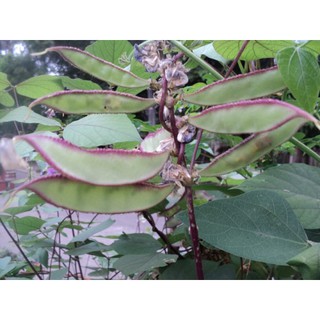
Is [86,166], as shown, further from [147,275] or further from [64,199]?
[147,275]

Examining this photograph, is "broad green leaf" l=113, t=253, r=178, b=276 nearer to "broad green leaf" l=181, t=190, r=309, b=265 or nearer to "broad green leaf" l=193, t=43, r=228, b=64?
"broad green leaf" l=181, t=190, r=309, b=265

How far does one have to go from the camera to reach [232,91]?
257 mm

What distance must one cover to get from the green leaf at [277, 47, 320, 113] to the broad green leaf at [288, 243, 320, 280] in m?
0.12

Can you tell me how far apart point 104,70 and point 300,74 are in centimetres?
15

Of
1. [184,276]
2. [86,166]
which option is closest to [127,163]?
Result: [86,166]

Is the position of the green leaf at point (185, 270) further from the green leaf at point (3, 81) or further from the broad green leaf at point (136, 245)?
the green leaf at point (3, 81)

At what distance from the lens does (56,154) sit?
0.20m

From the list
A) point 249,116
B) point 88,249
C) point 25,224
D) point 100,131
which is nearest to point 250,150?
point 249,116

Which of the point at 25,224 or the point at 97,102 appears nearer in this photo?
the point at 97,102

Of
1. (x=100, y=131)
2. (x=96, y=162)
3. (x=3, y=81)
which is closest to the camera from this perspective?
(x=96, y=162)

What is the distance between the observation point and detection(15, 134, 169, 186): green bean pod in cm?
20

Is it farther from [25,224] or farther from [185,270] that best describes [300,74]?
[25,224]

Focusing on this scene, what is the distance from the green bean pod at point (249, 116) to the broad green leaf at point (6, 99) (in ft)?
0.94

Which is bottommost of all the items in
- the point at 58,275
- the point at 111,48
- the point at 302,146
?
the point at 58,275
